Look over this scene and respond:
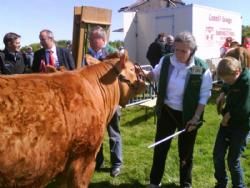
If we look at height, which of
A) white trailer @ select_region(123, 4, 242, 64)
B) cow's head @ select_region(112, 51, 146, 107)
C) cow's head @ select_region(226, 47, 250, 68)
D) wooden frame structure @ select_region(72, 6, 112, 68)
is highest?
white trailer @ select_region(123, 4, 242, 64)

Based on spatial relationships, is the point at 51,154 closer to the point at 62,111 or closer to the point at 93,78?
the point at 62,111

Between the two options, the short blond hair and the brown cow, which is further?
the short blond hair

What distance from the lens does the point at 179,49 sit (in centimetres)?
463

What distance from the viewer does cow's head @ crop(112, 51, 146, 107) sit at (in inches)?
171

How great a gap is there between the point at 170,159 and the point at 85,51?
2.32 m

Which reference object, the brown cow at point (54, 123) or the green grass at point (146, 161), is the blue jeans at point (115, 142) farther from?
the brown cow at point (54, 123)

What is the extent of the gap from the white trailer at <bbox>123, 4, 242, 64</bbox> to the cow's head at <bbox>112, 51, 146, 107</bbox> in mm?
12224

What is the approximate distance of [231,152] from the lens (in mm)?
4977

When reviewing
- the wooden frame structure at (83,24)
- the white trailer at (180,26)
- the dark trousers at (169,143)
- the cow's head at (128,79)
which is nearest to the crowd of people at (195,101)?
the dark trousers at (169,143)

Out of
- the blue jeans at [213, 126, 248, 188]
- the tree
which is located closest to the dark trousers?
the blue jeans at [213, 126, 248, 188]

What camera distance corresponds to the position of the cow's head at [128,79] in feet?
14.2

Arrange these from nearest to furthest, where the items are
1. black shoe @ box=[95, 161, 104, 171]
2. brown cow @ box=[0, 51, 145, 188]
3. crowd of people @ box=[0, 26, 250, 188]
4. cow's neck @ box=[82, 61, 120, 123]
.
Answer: brown cow @ box=[0, 51, 145, 188], cow's neck @ box=[82, 61, 120, 123], crowd of people @ box=[0, 26, 250, 188], black shoe @ box=[95, 161, 104, 171]

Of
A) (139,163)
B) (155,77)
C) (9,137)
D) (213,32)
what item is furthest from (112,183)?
(213,32)

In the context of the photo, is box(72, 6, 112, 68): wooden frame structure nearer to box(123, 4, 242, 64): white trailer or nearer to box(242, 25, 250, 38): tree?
box(123, 4, 242, 64): white trailer
